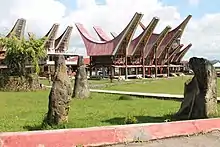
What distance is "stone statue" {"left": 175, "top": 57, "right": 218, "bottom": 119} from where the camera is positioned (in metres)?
9.72

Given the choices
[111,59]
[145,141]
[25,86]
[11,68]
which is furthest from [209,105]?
[111,59]

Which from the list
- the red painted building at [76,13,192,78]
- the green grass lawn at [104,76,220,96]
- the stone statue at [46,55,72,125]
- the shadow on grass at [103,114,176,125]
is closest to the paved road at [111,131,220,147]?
the shadow on grass at [103,114,176,125]

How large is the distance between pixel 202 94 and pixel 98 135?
14.9 feet

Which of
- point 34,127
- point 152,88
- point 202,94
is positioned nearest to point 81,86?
point 202,94

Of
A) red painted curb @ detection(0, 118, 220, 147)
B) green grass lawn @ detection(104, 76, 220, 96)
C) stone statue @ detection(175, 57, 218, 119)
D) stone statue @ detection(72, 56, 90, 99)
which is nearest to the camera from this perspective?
red painted curb @ detection(0, 118, 220, 147)

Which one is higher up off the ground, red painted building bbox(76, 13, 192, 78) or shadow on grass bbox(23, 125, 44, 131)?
red painted building bbox(76, 13, 192, 78)

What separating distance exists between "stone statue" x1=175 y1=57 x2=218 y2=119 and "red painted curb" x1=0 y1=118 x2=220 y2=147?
189 centimetres

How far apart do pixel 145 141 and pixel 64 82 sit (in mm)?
2950

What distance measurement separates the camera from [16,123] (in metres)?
9.77

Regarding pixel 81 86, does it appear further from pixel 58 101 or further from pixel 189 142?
pixel 189 142

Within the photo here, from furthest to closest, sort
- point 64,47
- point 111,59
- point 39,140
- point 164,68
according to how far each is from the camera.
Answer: point 164,68, point 64,47, point 111,59, point 39,140

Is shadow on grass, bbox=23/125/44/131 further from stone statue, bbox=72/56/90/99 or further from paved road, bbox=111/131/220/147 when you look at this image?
stone statue, bbox=72/56/90/99

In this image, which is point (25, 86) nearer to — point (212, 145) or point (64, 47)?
point (212, 145)

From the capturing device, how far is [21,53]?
27125 millimetres
